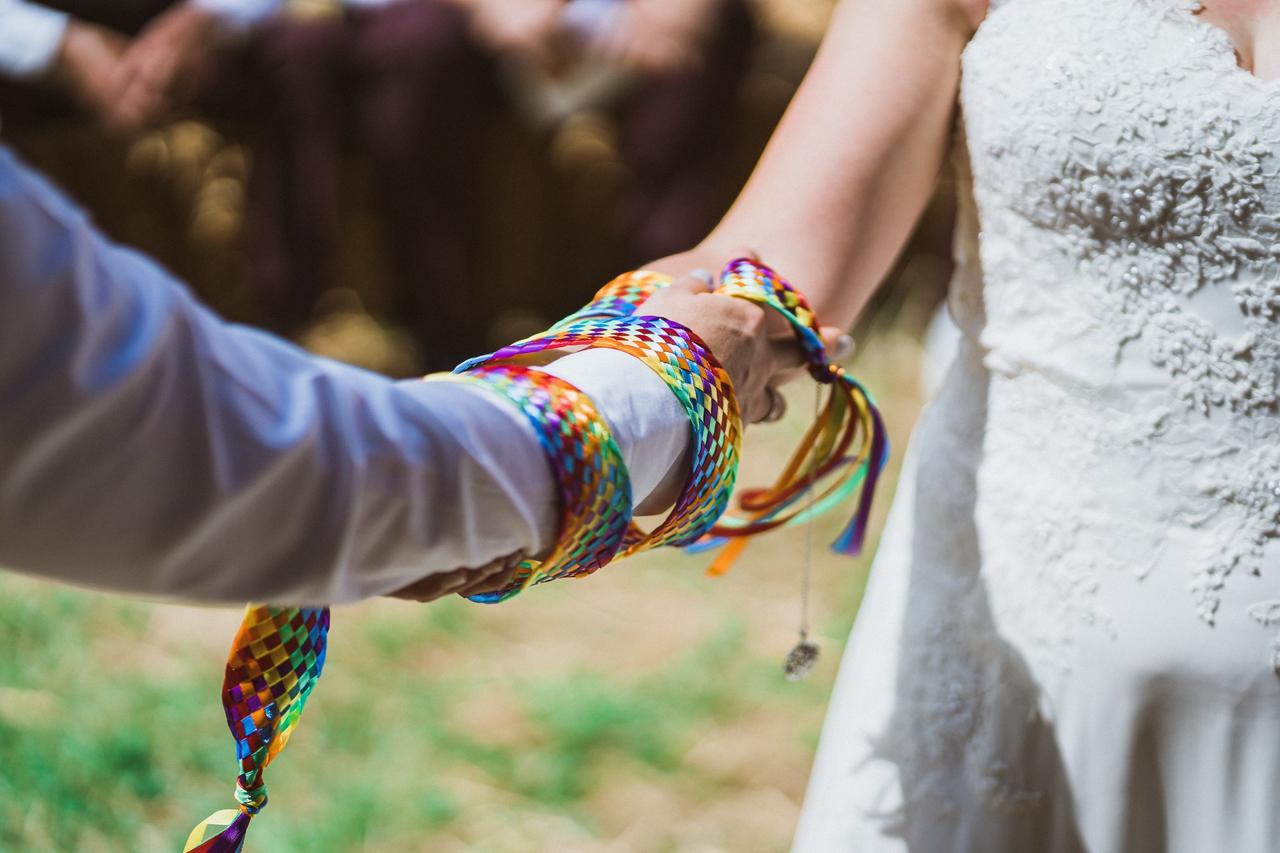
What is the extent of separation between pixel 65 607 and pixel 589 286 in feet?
5.98

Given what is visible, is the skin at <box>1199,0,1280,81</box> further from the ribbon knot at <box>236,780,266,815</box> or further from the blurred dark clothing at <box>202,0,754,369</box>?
the blurred dark clothing at <box>202,0,754,369</box>

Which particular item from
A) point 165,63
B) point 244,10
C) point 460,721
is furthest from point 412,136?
point 460,721

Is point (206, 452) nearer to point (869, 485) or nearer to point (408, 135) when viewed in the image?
point (869, 485)

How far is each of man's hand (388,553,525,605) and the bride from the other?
33 cm

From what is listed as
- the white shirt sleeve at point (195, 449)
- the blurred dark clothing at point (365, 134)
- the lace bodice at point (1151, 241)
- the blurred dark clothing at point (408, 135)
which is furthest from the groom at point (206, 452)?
the blurred dark clothing at point (365, 134)

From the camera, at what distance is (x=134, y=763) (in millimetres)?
1838

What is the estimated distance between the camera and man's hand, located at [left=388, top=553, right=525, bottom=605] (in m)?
0.54

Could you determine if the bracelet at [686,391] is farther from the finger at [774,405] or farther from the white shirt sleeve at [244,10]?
the white shirt sleeve at [244,10]

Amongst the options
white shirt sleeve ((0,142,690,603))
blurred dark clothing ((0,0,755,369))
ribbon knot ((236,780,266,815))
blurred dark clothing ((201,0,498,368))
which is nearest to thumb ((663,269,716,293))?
white shirt sleeve ((0,142,690,603))

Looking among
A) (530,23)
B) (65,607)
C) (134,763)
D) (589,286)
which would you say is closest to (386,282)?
(589,286)

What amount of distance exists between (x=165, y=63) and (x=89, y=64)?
217 millimetres

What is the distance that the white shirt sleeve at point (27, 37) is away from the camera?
3193mm

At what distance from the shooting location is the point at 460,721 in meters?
2.00

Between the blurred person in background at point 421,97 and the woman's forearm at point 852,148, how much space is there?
7.87 ft
